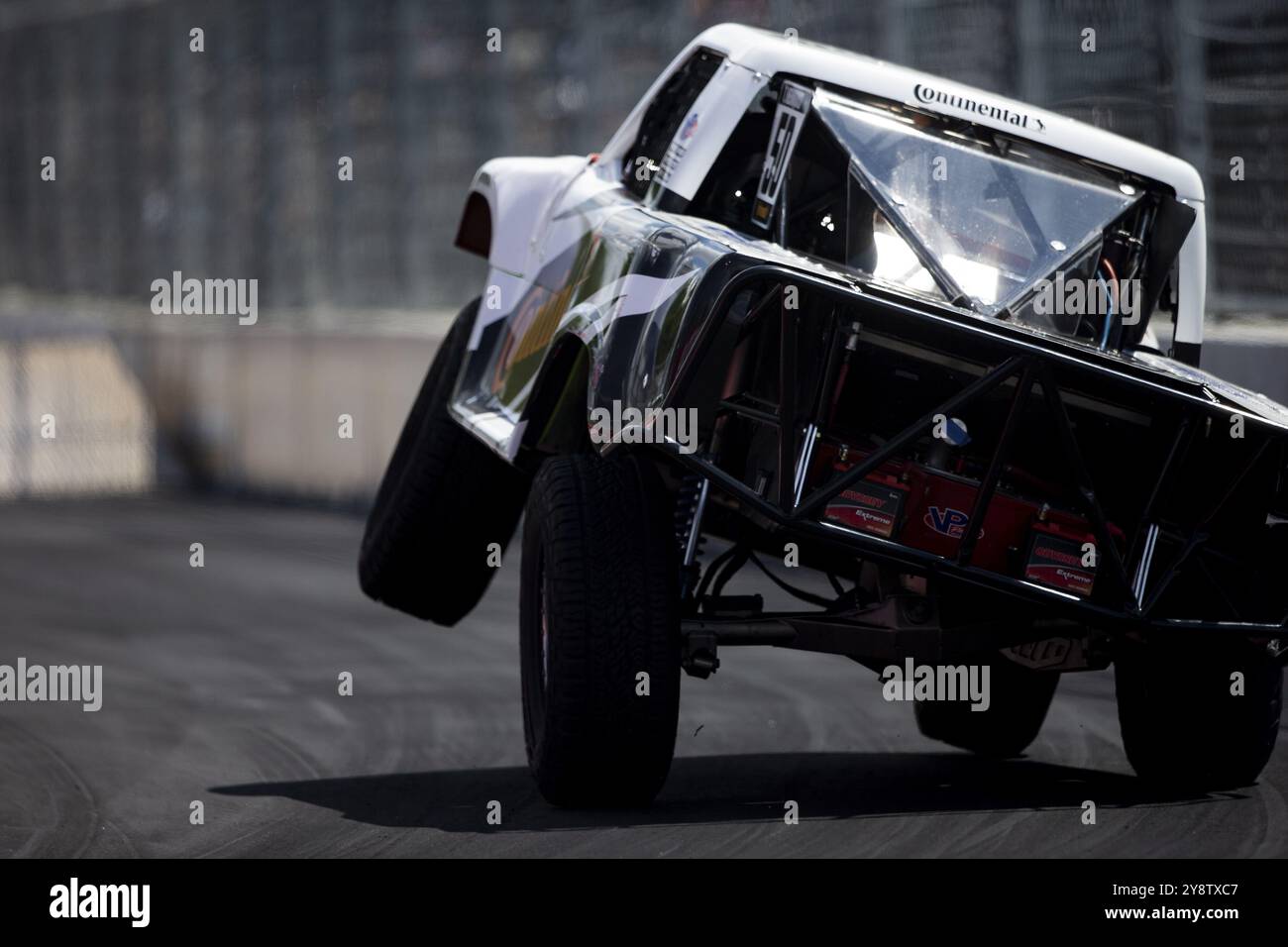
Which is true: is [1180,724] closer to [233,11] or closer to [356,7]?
[356,7]

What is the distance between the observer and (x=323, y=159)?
19.4 metres

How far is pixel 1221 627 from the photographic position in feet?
20.8

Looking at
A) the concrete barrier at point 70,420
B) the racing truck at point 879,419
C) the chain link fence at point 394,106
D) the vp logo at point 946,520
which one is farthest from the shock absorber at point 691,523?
the concrete barrier at point 70,420

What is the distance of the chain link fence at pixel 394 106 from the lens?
11836 mm

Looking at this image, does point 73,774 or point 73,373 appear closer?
point 73,774

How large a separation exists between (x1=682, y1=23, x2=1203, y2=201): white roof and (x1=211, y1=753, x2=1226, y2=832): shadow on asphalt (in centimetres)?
202

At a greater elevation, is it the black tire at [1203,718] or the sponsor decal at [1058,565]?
the sponsor decal at [1058,565]

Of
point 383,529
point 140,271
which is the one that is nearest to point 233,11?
point 140,271

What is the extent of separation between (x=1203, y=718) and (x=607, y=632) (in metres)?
2.06

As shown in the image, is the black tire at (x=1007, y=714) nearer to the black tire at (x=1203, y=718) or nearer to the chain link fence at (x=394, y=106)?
the black tire at (x=1203, y=718)

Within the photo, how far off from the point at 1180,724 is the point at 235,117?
14876 mm

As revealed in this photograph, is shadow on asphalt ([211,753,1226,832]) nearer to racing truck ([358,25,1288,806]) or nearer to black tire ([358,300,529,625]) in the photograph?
racing truck ([358,25,1288,806])

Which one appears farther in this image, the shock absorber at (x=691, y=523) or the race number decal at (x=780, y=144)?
the race number decal at (x=780, y=144)
